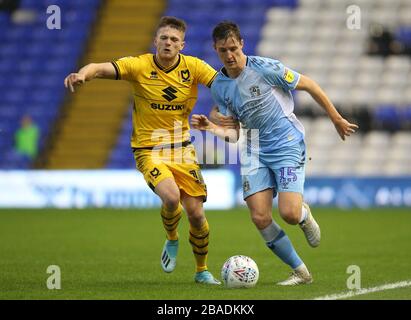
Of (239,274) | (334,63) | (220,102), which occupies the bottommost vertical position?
(239,274)

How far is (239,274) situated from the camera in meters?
8.59

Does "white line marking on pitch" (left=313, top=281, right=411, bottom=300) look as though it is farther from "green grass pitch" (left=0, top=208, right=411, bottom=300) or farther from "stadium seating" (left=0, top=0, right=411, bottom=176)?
"stadium seating" (left=0, top=0, right=411, bottom=176)

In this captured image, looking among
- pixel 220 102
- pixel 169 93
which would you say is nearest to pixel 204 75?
pixel 169 93

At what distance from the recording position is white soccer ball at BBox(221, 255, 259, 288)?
28.2ft

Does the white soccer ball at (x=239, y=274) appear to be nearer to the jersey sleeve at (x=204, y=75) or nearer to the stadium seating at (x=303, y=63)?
the jersey sleeve at (x=204, y=75)

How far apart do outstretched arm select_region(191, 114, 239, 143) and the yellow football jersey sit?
0.65 meters

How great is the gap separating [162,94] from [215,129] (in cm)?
79

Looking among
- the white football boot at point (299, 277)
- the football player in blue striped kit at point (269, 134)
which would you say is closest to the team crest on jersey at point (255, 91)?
the football player in blue striped kit at point (269, 134)

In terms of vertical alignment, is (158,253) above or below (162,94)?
below

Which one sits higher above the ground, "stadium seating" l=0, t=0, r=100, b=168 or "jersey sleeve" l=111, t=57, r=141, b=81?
"stadium seating" l=0, t=0, r=100, b=168

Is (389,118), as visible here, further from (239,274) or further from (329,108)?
(239,274)

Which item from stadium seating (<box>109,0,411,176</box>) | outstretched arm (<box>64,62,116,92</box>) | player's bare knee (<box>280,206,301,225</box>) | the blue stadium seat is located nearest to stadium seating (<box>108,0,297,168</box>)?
stadium seating (<box>109,0,411,176</box>)

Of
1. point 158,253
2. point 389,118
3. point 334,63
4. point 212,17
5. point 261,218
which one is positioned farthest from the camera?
point 212,17
